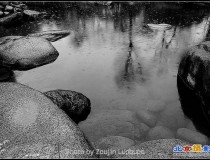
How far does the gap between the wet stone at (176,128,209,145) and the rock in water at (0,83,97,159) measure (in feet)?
6.33

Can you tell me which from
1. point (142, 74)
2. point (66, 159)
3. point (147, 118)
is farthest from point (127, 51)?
point (66, 159)

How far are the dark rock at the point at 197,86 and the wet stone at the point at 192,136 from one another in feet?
1.24

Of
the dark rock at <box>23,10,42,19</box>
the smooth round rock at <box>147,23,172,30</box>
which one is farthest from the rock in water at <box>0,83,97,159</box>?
the dark rock at <box>23,10,42,19</box>

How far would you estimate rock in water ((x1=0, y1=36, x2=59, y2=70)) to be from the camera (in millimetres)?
7566

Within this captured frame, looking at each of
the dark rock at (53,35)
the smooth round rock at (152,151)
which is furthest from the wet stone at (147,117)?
the dark rock at (53,35)

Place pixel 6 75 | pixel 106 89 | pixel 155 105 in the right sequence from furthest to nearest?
pixel 6 75 < pixel 106 89 < pixel 155 105

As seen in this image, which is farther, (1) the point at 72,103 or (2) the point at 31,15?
(2) the point at 31,15

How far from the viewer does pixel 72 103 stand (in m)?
5.16

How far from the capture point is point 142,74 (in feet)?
23.7

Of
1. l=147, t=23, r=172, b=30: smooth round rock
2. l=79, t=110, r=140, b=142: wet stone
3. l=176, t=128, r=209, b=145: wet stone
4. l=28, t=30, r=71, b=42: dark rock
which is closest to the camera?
l=176, t=128, r=209, b=145: wet stone

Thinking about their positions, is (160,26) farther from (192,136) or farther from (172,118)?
(192,136)

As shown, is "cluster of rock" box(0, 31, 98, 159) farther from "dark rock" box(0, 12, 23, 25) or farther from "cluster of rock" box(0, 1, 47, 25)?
"cluster of rock" box(0, 1, 47, 25)

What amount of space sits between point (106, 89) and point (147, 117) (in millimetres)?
1746

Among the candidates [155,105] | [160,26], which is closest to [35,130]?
[155,105]
